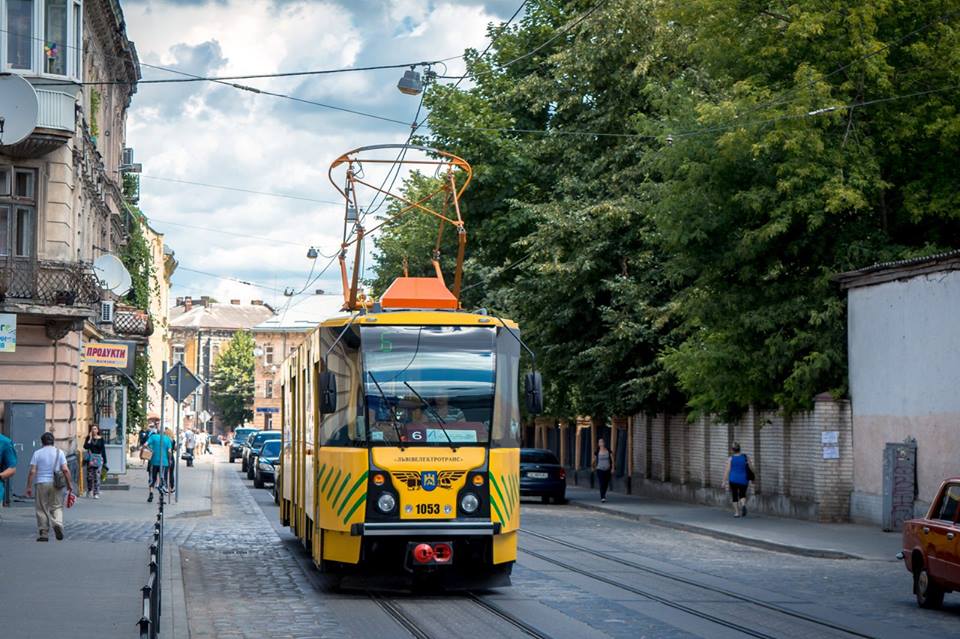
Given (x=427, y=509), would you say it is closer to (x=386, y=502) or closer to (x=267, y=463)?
(x=386, y=502)

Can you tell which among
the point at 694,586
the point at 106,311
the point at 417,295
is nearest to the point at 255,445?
the point at 106,311

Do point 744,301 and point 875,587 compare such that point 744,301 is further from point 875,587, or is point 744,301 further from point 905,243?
point 875,587

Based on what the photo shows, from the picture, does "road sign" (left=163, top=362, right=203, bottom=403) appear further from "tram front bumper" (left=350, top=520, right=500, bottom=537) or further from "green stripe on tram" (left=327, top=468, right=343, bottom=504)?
"tram front bumper" (left=350, top=520, right=500, bottom=537)

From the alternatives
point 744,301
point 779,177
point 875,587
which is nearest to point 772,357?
point 744,301

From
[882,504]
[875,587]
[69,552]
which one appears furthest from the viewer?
[882,504]

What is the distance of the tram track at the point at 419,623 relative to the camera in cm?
1277

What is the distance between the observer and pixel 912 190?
95.3 ft

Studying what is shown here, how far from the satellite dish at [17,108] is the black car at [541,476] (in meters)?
21.0

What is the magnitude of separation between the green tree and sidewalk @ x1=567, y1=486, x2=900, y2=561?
9758 centimetres

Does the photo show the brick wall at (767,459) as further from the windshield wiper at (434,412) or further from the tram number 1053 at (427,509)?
the tram number 1053 at (427,509)

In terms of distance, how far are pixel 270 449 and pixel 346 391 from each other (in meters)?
30.9

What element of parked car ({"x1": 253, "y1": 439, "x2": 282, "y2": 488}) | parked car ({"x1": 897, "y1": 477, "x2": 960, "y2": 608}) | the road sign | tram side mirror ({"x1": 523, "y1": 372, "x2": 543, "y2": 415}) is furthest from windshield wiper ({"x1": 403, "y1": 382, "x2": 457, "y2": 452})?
parked car ({"x1": 253, "y1": 439, "x2": 282, "y2": 488})

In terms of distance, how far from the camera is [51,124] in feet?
99.7

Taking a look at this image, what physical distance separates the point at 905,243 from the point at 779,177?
3.48 m
